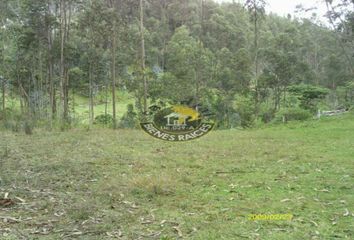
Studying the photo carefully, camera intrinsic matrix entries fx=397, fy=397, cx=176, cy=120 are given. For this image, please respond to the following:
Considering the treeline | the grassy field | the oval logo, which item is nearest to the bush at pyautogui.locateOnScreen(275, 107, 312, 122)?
the treeline

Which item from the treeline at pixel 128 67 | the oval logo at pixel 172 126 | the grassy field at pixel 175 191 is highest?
the treeline at pixel 128 67

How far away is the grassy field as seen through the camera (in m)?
3.91

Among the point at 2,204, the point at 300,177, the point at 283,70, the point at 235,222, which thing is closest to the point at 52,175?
A: the point at 2,204

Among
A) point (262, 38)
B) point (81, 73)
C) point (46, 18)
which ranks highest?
point (262, 38)

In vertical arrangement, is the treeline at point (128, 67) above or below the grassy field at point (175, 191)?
above

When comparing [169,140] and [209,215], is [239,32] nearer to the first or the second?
[169,140]

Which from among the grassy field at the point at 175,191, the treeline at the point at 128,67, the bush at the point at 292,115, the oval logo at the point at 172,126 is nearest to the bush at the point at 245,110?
the treeline at the point at 128,67

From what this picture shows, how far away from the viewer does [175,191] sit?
211 inches

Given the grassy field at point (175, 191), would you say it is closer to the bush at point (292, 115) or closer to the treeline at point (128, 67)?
the treeline at point (128, 67)

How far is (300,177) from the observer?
20.0 feet

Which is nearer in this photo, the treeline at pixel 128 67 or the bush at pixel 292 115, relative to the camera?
the treeline at pixel 128 67

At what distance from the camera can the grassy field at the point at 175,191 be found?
3.91 m

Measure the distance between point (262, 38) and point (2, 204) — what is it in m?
34.8

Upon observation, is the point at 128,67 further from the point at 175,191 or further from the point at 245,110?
the point at 175,191
